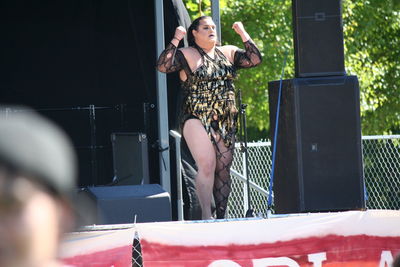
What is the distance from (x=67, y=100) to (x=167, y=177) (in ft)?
4.39

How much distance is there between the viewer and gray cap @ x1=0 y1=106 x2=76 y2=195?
2.15 ft

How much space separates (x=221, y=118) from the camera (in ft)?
17.5

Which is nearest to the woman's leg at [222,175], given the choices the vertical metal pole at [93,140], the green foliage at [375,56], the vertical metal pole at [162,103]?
the vertical metal pole at [162,103]

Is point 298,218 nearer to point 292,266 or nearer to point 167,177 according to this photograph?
point 292,266

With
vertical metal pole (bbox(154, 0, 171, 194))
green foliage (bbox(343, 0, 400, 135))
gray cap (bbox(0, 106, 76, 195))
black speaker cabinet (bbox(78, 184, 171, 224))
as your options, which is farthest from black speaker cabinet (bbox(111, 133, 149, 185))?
green foliage (bbox(343, 0, 400, 135))

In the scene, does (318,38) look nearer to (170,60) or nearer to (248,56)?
(248,56)

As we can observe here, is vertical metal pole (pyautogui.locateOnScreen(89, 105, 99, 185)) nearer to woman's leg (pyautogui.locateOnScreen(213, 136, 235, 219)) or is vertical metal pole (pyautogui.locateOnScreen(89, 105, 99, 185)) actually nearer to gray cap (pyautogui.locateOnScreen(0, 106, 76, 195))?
woman's leg (pyautogui.locateOnScreen(213, 136, 235, 219))

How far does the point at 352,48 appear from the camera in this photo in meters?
14.6

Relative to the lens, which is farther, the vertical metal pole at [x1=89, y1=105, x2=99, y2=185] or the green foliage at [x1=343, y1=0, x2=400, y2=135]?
the green foliage at [x1=343, y1=0, x2=400, y2=135]

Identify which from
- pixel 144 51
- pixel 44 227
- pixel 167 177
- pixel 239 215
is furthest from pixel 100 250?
pixel 239 215

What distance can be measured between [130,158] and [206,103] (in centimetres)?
156

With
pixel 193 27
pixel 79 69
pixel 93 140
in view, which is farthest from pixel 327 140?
pixel 79 69

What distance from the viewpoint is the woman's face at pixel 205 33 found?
212 inches

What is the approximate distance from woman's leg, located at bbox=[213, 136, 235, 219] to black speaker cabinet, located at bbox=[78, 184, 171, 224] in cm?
69
